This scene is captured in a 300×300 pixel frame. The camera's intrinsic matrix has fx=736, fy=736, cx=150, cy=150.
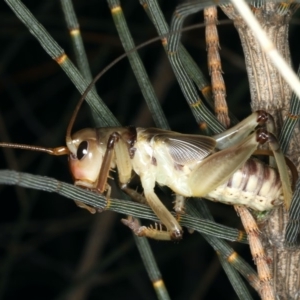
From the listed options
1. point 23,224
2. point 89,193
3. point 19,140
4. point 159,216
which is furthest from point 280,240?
point 19,140

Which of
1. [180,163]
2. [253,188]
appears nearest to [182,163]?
[180,163]

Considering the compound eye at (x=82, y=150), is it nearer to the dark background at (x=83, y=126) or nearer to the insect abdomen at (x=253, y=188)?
the insect abdomen at (x=253, y=188)

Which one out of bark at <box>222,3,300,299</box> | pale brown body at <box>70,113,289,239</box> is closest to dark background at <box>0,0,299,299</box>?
pale brown body at <box>70,113,289,239</box>

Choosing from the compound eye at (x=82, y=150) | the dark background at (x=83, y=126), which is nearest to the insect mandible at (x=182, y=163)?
the compound eye at (x=82, y=150)

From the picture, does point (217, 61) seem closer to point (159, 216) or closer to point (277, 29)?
point (277, 29)

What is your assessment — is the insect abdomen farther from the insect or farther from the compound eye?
the compound eye

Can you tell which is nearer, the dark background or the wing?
the wing
